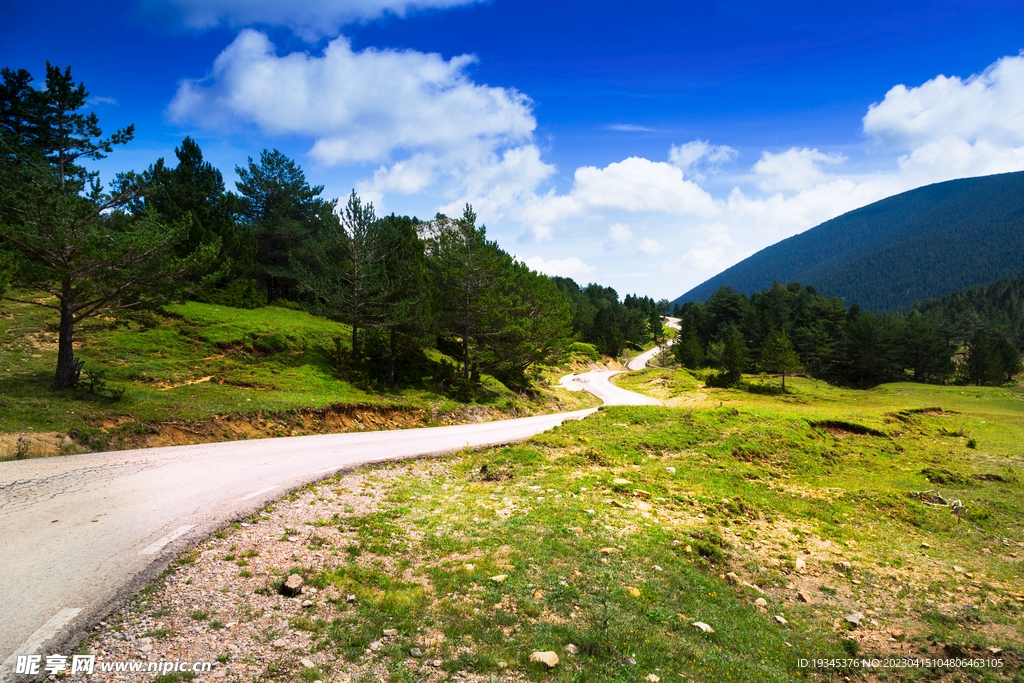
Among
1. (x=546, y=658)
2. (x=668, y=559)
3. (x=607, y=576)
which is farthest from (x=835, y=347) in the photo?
(x=546, y=658)

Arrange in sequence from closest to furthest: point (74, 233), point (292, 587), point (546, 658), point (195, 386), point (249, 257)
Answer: point (546, 658) → point (292, 587) → point (74, 233) → point (195, 386) → point (249, 257)

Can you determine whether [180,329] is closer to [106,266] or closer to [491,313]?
[106,266]

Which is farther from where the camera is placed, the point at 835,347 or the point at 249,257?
the point at 835,347

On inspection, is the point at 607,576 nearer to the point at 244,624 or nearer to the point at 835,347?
the point at 244,624

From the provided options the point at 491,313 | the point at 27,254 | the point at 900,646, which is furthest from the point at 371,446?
the point at 491,313

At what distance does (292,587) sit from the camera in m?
6.21

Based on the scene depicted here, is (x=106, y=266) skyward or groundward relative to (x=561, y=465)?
skyward

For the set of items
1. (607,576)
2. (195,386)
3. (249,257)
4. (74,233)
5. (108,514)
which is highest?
(249,257)

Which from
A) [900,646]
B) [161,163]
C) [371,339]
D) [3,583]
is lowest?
[900,646]

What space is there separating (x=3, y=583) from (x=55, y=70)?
23.0 m

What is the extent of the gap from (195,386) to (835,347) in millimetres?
105424

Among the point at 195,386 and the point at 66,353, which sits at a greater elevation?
the point at 66,353

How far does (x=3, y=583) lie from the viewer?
5469mm

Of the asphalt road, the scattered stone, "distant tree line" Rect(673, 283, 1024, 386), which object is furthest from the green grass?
"distant tree line" Rect(673, 283, 1024, 386)
